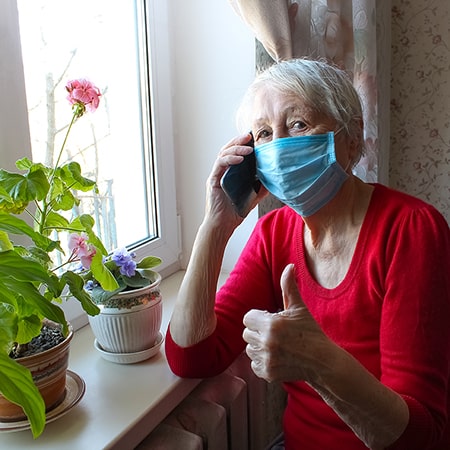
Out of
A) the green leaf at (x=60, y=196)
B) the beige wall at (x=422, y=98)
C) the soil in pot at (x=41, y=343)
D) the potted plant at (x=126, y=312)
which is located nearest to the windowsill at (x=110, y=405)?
the potted plant at (x=126, y=312)

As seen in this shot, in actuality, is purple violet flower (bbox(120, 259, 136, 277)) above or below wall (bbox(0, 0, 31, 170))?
below

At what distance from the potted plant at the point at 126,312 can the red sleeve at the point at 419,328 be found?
45cm

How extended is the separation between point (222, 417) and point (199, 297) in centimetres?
26

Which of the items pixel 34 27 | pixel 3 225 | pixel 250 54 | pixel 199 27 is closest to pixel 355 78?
pixel 250 54

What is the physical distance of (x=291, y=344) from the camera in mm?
821

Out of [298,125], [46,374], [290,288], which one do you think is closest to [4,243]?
[46,374]

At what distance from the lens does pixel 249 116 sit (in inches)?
43.6

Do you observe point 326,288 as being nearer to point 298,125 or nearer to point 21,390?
point 298,125

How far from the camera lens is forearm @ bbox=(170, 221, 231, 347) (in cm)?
111

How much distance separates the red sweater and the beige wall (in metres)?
0.80

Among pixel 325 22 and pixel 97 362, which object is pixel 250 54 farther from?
pixel 97 362

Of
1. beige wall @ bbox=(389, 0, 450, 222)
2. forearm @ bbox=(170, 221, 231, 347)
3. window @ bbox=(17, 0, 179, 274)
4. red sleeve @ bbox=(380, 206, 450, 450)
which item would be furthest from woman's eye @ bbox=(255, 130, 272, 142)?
beige wall @ bbox=(389, 0, 450, 222)

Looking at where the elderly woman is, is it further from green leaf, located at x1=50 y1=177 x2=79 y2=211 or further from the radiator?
green leaf, located at x1=50 y1=177 x2=79 y2=211

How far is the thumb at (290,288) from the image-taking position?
31.4 inches
